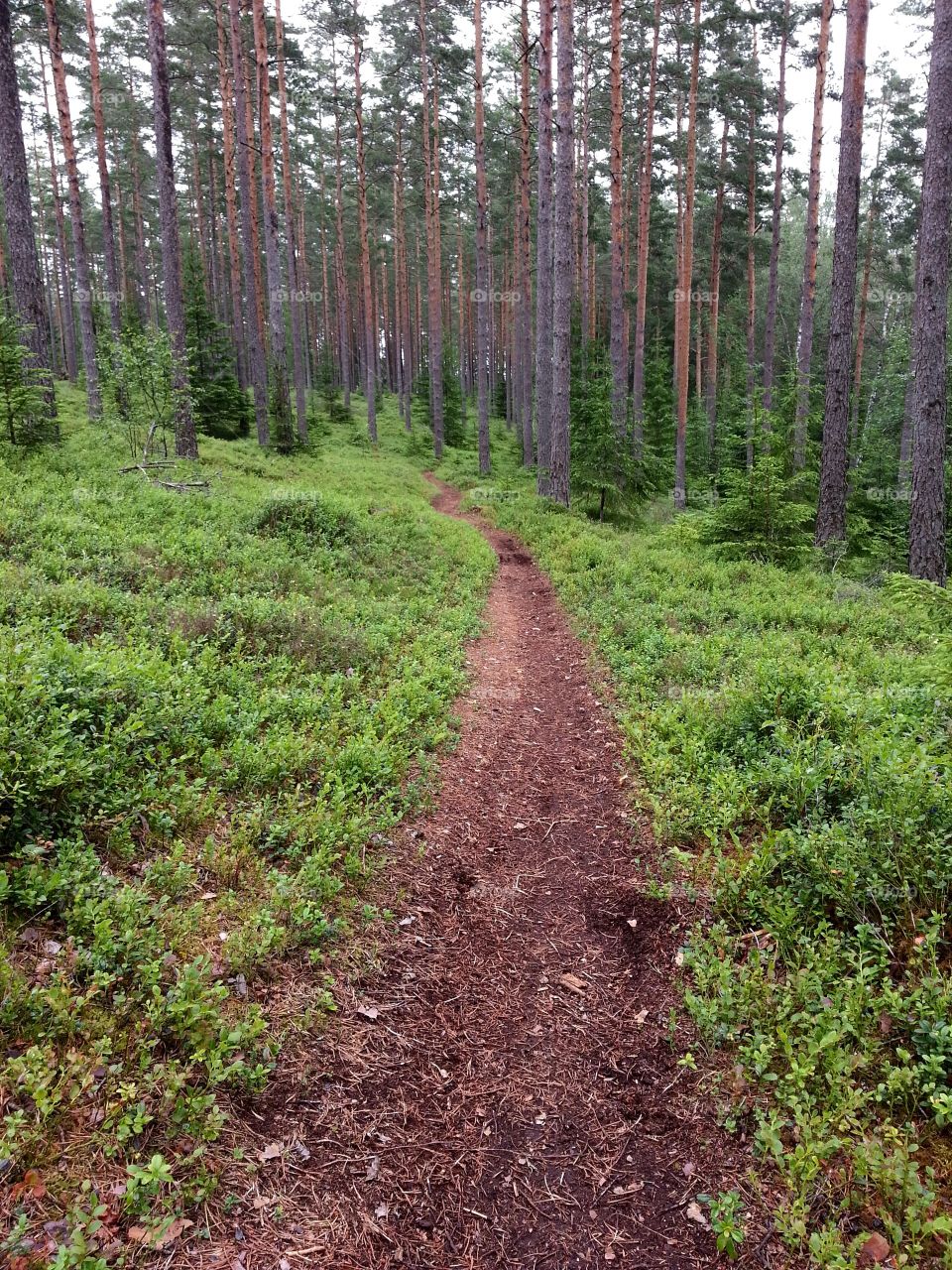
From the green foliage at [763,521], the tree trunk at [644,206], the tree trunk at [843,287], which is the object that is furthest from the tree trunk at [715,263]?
the green foliage at [763,521]

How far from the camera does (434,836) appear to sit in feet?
17.6

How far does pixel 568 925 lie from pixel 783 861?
1458 millimetres

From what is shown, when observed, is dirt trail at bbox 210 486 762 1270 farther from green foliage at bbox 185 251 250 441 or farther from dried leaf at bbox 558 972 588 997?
green foliage at bbox 185 251 250 441

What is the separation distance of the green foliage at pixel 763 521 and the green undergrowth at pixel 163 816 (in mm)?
6704

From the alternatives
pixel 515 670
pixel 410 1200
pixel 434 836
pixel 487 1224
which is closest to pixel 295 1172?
pixel 410 1200

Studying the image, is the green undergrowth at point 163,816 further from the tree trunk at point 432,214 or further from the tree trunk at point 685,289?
the tree trunk at point 432,214

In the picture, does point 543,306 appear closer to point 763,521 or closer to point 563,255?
point 563,255

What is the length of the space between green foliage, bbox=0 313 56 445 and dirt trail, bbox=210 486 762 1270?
38.1 feet

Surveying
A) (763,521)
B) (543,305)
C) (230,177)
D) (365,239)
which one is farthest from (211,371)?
(763,521)

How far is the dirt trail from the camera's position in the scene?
272 centimetres

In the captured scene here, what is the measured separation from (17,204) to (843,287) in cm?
1630

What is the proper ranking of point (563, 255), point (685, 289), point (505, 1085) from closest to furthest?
point (505, 1085)
point (563, 255)
point (685, 289)

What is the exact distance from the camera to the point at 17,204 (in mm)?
13547

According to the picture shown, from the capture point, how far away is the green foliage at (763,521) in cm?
1280
